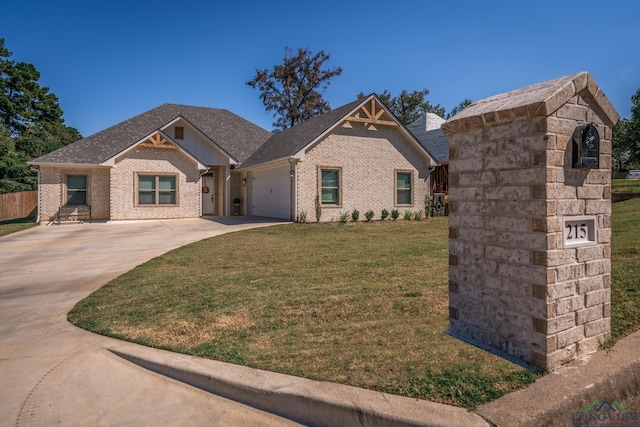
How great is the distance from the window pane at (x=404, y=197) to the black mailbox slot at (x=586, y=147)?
1756cm

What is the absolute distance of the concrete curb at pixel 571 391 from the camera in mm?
2584

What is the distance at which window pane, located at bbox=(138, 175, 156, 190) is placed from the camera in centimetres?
1992

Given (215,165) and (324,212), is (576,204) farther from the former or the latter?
(215,165)

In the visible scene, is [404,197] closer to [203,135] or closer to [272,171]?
[272,171]

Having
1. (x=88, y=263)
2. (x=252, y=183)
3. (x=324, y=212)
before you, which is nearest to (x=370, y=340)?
(x=88, y=263)

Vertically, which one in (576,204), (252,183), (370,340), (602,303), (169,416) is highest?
(252,183)

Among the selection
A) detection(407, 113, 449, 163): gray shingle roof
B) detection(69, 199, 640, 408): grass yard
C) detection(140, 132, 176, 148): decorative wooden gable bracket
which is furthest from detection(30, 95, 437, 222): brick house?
detection(69, 199, 640, 408): grass yard

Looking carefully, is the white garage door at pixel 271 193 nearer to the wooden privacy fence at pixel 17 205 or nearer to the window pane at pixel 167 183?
the window pane at pixel 167 183

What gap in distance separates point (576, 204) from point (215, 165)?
850 inches

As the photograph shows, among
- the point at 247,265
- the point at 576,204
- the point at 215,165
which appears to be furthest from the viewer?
the point at 215,165

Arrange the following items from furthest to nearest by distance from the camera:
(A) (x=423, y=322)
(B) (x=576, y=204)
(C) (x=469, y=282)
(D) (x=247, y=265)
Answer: (D) (x=247, y=265), (A) (x=423, y=322), (C) (x=469, y=282), (B) (x=576, y=204)

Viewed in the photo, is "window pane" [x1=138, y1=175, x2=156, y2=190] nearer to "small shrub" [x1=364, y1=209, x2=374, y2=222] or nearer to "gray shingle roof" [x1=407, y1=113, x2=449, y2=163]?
"small shrub" [x1=364, y1=209, x2=374, y2=222]

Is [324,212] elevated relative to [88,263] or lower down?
elevated

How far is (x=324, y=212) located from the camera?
18.8 meters
